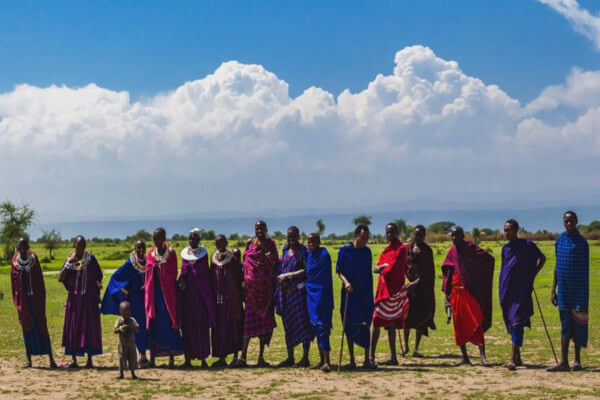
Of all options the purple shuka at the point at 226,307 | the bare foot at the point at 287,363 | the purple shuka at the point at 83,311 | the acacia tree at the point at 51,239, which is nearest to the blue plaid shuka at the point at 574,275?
the bare foot at the point at 287,363

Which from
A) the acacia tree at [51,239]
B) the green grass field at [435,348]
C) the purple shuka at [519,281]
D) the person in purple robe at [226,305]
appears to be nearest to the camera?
the green grass field at [435,348]

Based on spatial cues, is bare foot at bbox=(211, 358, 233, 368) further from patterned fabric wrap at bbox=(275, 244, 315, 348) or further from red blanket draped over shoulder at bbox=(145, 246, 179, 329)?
patterned fabric wrap at bbox=(275, 244, 315, 348)

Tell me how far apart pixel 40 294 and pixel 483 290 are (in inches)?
326

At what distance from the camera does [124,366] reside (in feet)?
39.9

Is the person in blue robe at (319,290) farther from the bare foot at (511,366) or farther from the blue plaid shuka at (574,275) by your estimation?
the blue plaid shuka at (574,275)

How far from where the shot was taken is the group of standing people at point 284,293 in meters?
12.7

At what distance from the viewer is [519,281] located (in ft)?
42.1

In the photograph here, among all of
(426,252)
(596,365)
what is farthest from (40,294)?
(596,365)

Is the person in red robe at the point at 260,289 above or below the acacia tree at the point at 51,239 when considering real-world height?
below

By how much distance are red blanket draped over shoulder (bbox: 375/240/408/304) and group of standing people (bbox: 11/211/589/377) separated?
0.02 metres

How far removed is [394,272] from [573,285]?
10.1 feet

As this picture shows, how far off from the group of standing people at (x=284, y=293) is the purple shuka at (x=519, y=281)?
0.02 meters

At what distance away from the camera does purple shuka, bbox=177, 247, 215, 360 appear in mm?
13320

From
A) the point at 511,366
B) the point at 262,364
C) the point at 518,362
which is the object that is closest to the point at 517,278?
the point at 518,362
